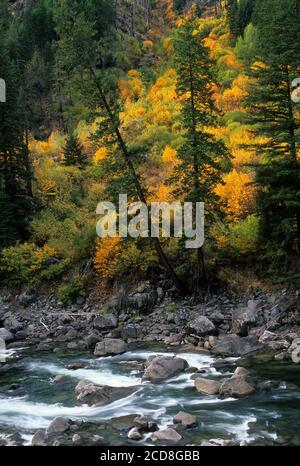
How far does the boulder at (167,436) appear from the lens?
928 centimetres

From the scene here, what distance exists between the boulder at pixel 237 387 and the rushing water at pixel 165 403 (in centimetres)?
20

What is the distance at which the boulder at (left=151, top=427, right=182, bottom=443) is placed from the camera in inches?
366

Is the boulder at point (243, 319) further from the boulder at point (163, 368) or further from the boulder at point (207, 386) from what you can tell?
the boulder at point (207, 386)

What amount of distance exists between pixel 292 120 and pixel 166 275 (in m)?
8.48

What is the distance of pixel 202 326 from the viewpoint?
17.1 meters

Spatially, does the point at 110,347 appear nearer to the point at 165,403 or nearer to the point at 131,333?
the point at 131,333

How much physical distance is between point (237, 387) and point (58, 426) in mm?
4328

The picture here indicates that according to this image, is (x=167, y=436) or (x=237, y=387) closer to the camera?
(x=167, y=436)

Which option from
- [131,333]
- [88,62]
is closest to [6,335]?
[131,333]

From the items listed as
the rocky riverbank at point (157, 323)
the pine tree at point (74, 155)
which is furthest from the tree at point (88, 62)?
the pine tree at point (74, 155)

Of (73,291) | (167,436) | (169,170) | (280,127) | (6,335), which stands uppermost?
(280,127)

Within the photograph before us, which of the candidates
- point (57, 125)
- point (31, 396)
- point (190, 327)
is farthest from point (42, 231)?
point (57, 125)

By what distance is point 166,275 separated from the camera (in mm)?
21062

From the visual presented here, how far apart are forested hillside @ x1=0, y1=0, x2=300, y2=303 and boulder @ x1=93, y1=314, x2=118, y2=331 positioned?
2608 mm
